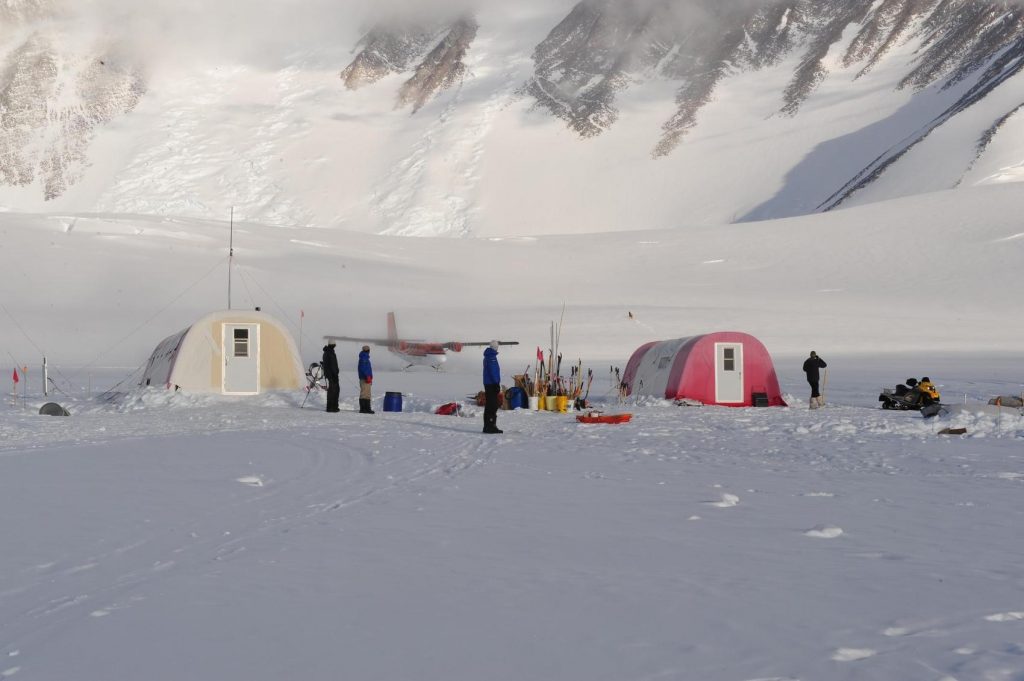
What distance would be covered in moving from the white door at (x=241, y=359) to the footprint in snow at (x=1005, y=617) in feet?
60.0

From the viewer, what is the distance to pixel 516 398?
20.0m

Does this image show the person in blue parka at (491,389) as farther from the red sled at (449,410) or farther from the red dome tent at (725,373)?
the red dome tent at (725,373)

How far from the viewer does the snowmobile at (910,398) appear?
58.0 feet

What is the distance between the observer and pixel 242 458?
11.1 m

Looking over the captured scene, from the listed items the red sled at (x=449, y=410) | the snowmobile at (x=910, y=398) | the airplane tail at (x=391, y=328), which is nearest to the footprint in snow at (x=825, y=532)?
the snowmobile at (x=910, y=398)

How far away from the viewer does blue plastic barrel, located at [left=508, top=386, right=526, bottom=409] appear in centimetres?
1991

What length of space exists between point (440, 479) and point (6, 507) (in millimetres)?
3690

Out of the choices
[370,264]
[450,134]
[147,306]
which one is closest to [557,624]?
[147,306]

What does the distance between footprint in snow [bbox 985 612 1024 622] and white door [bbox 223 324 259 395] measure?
1828 cm

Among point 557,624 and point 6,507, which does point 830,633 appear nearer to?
point 557,624

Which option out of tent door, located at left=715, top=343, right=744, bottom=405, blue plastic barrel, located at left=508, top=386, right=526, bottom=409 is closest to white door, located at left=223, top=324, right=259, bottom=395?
blue plastic barrel, located at left=508, top=386, right=526, bottom=409

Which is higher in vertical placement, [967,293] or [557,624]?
[967,293]

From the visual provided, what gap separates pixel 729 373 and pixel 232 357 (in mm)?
10368

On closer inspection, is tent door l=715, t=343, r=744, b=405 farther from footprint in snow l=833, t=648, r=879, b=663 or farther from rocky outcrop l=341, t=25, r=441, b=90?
rocky outcrop l=341, t=25, r=441, b=90
